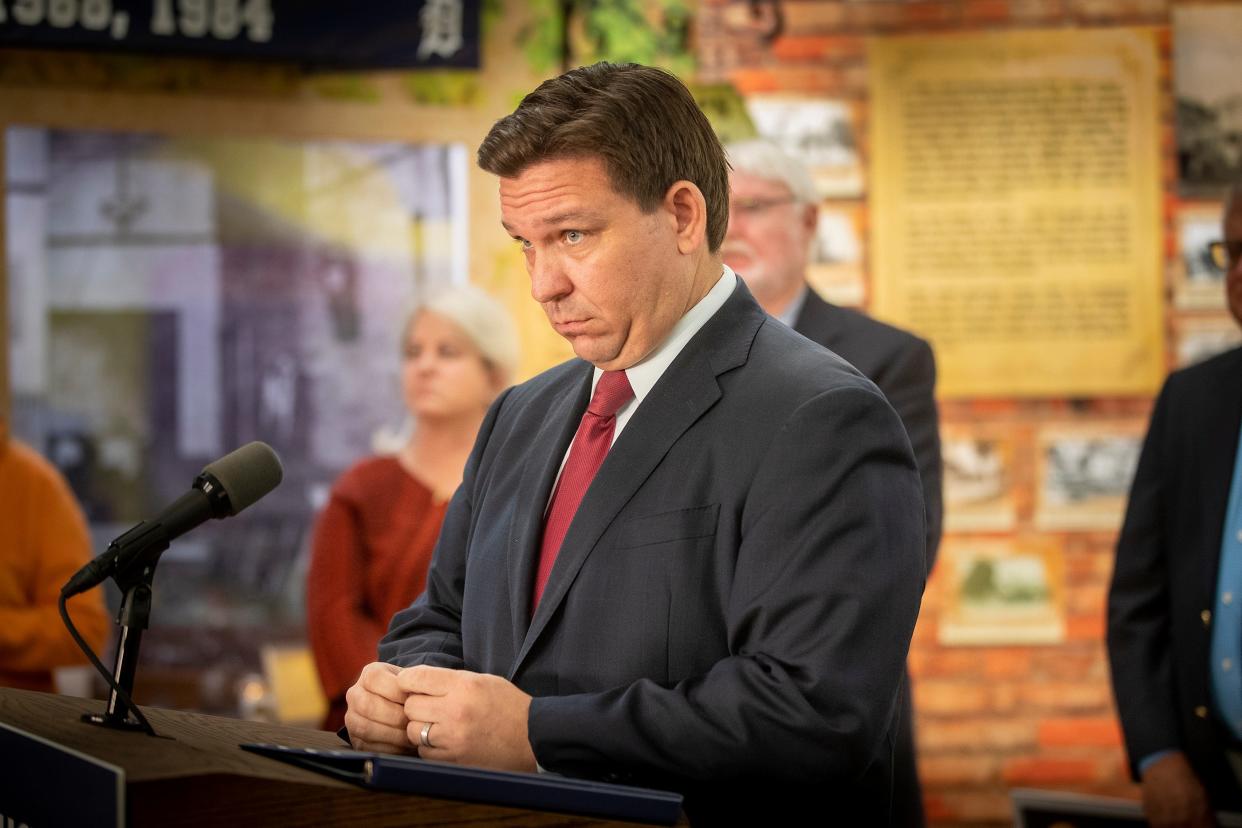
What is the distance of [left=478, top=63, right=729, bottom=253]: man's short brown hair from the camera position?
155 centimetres

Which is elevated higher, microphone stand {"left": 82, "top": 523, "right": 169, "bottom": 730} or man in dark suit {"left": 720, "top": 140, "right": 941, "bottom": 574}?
man in dark suit {"left": 720, "top": 140, "right": 941, "bottom": 574}

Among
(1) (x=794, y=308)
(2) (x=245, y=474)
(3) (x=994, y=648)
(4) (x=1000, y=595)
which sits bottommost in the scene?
(3) (x=994, y=648)

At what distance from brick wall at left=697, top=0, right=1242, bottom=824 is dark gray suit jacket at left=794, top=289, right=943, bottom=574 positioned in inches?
85.4

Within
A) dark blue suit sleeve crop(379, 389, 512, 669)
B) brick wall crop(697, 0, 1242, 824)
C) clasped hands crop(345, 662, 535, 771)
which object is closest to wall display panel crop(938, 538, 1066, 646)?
brick wall crop(697, 0, 1242, 824)

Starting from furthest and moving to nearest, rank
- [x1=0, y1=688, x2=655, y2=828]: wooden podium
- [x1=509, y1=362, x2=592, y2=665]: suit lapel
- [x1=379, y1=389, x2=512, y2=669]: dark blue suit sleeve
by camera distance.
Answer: [x1=379, y1=389, x2=512, y2=669]: dark blue suit sleeve
[x1=509, y1=362, x2=592, y2=665]: suit lapel
[x1=0, y1=688, x2=655, y2=828]: wooden podium

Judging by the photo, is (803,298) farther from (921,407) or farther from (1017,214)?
(1017,214)

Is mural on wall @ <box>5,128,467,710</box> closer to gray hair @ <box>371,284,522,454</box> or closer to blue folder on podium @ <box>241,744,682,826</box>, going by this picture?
gray hair @ <box>371,284,522,454</box>

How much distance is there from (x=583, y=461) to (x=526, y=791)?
505mm

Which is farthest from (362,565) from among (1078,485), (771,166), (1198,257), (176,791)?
(1198,257)

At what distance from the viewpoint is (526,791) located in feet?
4.10

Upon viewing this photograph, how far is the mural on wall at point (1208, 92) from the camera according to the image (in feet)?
16.1

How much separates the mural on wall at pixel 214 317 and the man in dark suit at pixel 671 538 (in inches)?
134

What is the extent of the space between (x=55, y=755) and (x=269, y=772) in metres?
0.19

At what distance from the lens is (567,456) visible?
172 cm
